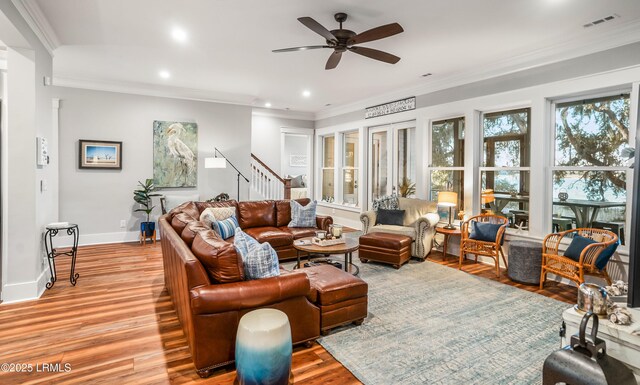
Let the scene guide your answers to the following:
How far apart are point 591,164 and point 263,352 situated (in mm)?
4422

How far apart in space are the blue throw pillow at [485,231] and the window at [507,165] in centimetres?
59

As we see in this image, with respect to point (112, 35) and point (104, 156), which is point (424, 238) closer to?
point (112, 35)

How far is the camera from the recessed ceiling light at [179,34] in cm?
369

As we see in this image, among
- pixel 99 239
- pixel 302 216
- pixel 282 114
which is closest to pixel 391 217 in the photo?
pixel 302 216

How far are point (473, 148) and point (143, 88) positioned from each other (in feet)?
19.5

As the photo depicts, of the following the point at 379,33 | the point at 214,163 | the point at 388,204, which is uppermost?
the point at 379,33

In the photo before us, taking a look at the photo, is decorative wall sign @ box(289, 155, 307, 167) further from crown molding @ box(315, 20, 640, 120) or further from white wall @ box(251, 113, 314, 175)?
crown molding @ box(315, 20, 640, 120)

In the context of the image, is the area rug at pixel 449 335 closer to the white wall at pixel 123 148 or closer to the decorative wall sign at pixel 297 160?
the white wall at pixel 123 148

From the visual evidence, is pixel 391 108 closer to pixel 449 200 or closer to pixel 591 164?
pixel 449 200

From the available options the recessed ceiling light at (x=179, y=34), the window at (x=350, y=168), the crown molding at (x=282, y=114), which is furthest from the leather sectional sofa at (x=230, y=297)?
the crown molding at (x=282, y=114)

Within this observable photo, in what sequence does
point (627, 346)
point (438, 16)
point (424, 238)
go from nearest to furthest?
1. point (627, 346)
2. point (438, 16)
3. point (424, 238)

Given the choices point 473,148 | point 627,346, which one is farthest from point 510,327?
point 473,148

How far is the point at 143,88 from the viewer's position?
20.1 feet

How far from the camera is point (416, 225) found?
5.04 meters
